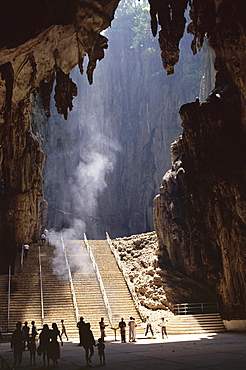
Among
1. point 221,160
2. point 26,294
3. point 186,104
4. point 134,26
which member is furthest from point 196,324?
point 134,26

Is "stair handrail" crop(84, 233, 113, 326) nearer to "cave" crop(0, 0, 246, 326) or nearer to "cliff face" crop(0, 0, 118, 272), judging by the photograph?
"cave" crop(0, 0, 246, 326)

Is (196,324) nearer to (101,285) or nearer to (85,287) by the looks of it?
(101,285)

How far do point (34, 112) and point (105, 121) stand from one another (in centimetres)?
1481

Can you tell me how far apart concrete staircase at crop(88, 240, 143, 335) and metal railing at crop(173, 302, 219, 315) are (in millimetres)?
2743

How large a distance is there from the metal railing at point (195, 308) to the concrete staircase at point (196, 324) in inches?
39.2

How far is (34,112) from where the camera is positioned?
146ft

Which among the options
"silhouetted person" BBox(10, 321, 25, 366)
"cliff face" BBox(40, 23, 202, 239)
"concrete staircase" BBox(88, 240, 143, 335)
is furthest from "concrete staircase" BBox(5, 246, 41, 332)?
"cliff face" BBox(40, 23, 202, 239)

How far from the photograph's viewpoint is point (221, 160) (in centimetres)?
1994

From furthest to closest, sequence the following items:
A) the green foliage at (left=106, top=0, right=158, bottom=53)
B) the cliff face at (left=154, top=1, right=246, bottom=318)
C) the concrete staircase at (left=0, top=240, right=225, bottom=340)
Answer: the green foliage at (left=106, top=0, right=158, bottom=53) → the concrete staircase at (left=0, top=240, right=225, bottom=340) → the cliff face at (left=154, top=1, right=246, bottom=318)

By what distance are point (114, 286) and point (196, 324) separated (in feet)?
19.4

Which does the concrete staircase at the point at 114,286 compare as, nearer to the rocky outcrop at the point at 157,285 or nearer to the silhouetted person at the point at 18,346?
the rocky outcrop at the point at 157,285

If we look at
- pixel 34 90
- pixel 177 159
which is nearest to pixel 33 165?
pixel 177 159

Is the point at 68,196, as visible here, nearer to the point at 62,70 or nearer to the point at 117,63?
the point at 117,63

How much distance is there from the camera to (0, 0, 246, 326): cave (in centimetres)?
1305
